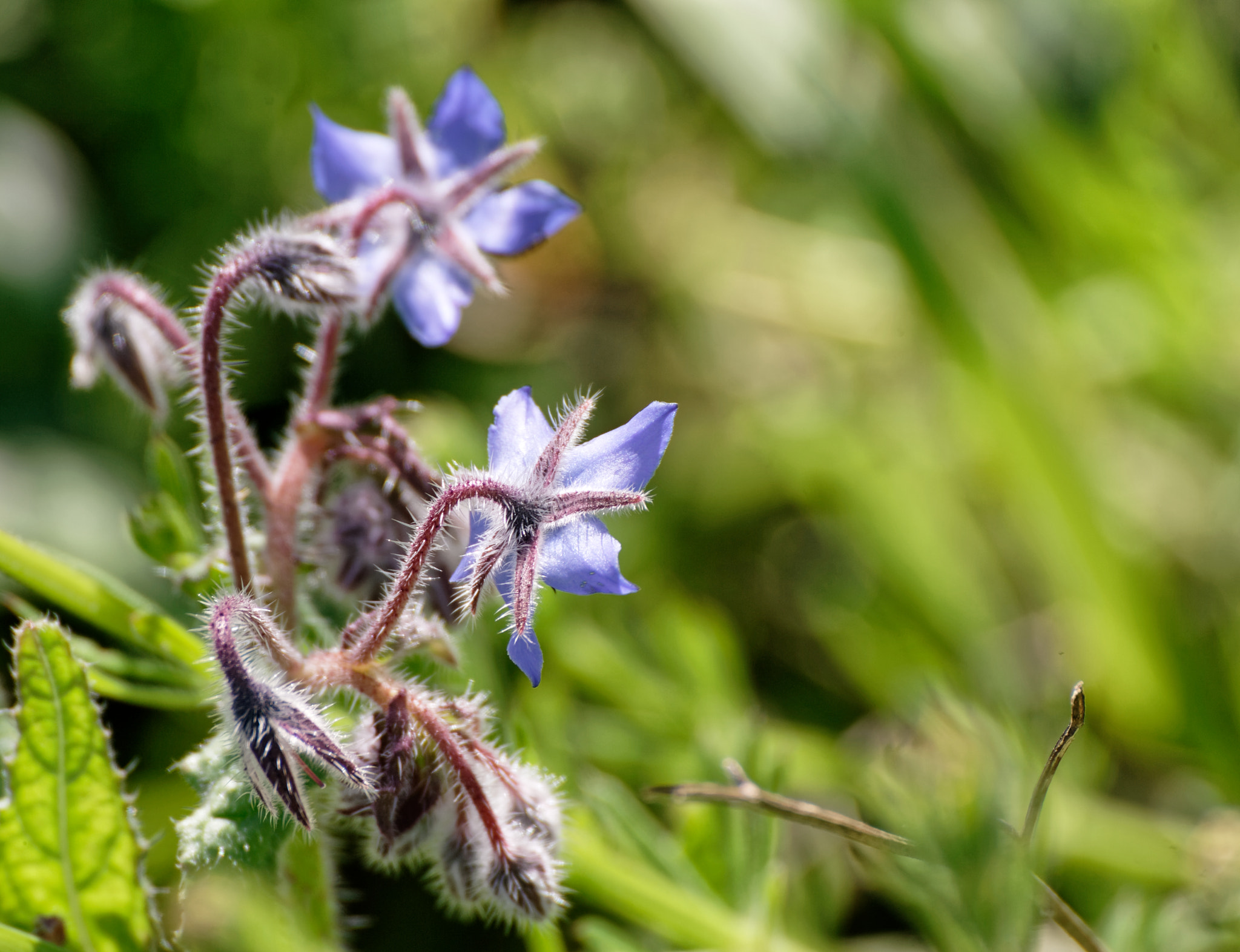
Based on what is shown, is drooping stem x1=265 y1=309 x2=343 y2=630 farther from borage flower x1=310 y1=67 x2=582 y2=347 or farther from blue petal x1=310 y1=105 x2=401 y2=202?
blue petal x1=310 y1=105 x2=401 y2=202

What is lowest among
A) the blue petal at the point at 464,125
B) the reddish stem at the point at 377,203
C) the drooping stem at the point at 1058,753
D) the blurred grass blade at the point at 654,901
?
the blurred grass blade at the point at 654,901

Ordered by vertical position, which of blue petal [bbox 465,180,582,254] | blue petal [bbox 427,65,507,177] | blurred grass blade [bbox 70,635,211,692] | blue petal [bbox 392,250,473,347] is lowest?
blurred grass blade [bbox 70,635,211,692]

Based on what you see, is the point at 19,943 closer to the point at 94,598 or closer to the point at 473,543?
the point at 94,598

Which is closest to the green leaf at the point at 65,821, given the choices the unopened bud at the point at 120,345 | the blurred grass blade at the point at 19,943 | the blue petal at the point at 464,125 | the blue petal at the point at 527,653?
the blurred grass blade at the point at 19,943

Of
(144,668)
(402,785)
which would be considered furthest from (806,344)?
(402,785)

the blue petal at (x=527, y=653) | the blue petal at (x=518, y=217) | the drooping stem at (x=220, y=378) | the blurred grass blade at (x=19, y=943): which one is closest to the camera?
the blue petal at (x=527, y=653)

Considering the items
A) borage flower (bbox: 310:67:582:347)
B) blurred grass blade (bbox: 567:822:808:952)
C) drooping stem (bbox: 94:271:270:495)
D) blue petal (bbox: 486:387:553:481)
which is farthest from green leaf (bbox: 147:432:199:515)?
blurred grass blade (bbox: 567:822:808:952)

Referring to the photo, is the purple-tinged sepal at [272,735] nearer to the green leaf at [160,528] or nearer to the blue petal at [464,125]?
the green leaf at [160,528]

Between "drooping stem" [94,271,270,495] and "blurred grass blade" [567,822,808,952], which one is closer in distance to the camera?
"drooping stem" [94,271,270,495]
